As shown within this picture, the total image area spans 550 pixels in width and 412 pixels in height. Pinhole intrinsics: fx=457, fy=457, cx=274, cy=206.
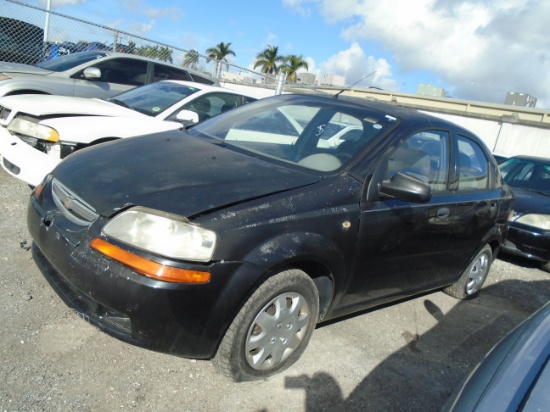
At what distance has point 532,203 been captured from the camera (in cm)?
623

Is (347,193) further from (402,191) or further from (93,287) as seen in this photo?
(93,287)

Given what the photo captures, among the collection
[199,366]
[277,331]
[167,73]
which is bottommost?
[199,366]

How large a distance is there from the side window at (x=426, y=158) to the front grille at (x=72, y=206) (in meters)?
1.90

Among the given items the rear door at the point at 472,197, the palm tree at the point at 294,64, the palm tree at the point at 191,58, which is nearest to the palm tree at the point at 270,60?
the palm tree at the point at 294,64

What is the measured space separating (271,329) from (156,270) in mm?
793

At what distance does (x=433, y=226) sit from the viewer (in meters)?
3.47

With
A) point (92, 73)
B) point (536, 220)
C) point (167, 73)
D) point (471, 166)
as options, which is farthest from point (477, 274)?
point (167, 73)

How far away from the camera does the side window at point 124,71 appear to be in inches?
300

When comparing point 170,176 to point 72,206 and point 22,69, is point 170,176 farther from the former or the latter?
point 22,69

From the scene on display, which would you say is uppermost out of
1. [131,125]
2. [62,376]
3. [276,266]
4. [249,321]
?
[131,125]

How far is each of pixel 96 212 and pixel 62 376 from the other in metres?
0.90

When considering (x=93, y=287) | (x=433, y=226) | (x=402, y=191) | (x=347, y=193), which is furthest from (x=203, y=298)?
(x=433, y=226)

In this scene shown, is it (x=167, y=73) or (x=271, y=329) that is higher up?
(x=167, y=73)

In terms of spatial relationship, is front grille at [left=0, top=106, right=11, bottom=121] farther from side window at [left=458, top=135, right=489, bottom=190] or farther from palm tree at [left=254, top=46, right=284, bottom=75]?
palm tree at [left=254, top=46, right=284, bottom=75]
